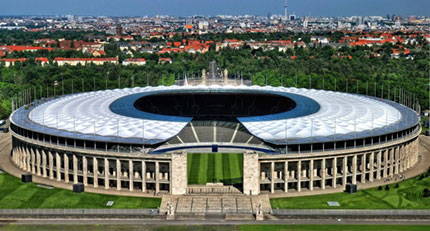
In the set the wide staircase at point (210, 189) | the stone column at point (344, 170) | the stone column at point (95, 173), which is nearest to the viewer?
the wide staircase at point (210, 189)

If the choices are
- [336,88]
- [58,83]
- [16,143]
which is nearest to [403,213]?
[16,143]

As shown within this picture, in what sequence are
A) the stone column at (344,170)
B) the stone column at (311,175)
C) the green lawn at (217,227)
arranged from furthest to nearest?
→ the stone column at (344,170) < the stone column at (311,175) < the green lawn at (217,227)

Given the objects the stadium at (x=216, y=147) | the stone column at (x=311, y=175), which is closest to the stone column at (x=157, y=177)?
the stadium at (x=216, y=147)

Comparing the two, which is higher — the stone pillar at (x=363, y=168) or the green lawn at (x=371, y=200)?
the stone pillar at (x=363, y=168)

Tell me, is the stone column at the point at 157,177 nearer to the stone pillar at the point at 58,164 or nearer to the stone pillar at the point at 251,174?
the stone pillar at the point at 251,174

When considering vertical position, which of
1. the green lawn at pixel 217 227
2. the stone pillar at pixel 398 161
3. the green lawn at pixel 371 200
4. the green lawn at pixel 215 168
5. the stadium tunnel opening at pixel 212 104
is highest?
the stadium tunnel opening at pixel 212 104

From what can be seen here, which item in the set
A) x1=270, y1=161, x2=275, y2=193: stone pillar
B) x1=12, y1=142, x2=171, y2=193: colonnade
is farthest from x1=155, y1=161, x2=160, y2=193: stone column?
x1=270, y1=161, x2=275, y2=193: stone pillar

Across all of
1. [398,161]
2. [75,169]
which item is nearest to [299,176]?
[398,161]

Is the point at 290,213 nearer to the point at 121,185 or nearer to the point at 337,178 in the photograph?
the point at 337,178
